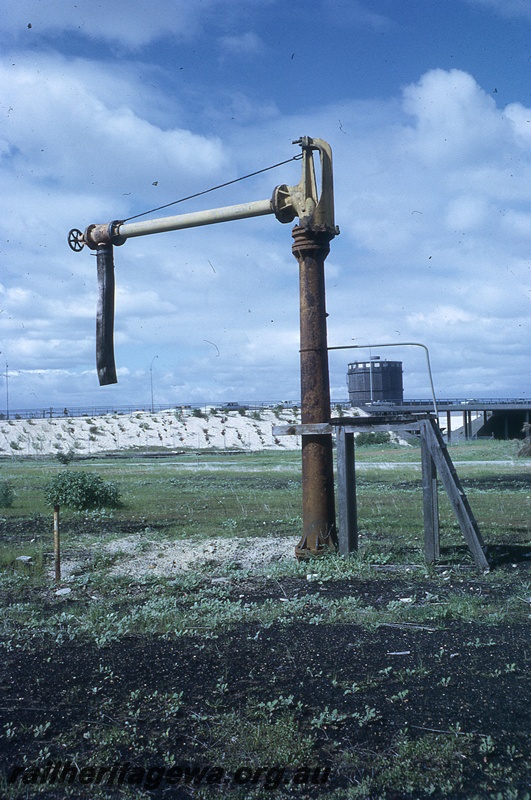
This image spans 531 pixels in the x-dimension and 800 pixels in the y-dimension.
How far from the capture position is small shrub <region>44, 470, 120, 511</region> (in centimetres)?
1739

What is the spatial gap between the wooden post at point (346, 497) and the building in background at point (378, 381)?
5802 centimetres

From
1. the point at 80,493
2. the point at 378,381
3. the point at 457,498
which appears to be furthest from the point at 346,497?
the point at 378,381

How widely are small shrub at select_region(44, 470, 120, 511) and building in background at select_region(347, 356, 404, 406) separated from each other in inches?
2018

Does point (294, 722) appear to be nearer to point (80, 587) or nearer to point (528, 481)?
point (80, 587)

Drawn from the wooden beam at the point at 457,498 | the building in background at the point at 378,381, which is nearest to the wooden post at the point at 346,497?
the wooden beam at the point at 457,498

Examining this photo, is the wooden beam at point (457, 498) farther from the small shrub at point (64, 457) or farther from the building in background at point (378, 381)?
the building in background at point (378, 381)

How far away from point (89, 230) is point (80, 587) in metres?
5.13

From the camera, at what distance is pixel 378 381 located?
68.2 meters

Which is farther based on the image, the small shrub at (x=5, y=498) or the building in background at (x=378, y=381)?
the building in background at (x=378, y=381)

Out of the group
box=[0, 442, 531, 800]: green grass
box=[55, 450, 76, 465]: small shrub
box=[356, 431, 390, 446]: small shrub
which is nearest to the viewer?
box=[0, 442, 531, 800]: green grass

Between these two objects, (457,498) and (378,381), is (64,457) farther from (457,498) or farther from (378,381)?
(378,381)

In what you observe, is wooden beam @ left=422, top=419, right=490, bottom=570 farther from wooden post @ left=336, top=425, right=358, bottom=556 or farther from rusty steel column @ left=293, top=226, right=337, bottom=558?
rusty steel column @ left=293, top=226, right=337, bottom=558

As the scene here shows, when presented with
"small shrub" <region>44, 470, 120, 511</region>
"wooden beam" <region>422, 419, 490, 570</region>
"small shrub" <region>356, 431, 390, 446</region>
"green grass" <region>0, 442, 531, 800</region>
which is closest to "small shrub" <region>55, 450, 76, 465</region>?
"small shrub" <region>44, 470, 120, 511</region>

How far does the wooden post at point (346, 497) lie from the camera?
9.66 metres
